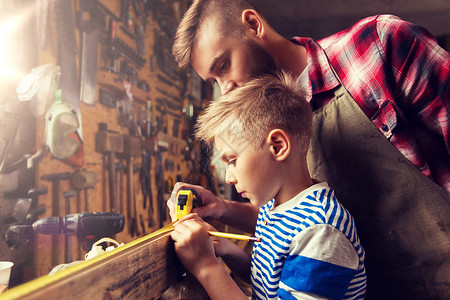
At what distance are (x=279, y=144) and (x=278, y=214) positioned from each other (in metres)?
0.18

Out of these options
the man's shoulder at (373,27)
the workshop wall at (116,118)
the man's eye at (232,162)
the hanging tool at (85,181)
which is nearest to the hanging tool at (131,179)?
the workshop wall at (116,118)

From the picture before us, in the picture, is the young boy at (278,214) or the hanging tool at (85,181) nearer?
the young boy at (278,214)

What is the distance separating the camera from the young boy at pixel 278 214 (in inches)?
25.6

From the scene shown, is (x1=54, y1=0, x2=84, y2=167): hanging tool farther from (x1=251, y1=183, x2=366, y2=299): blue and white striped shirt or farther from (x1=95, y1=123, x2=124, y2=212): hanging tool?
(x1=251, y1=183, x2=366, y2=299): blue and white striped shirt

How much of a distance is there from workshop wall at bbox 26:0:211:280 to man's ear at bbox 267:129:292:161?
91 cm

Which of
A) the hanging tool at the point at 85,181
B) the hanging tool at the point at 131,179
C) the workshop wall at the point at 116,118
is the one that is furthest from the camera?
the hanging tool at the point at 131,179

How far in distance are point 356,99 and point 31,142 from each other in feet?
3.75

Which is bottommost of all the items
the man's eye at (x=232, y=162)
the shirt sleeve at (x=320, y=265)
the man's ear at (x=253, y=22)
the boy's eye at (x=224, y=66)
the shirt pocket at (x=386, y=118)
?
the shirt sleeve at (x=320, y=265)

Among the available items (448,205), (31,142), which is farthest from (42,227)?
(448,205)

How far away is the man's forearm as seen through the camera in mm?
1092

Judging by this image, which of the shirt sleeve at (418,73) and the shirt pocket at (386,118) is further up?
the shirt sleeve at (418,73)

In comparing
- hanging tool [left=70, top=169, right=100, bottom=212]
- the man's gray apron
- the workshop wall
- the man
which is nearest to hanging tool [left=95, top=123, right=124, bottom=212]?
the workshop wall

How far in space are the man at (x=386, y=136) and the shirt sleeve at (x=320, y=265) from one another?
0.32 m

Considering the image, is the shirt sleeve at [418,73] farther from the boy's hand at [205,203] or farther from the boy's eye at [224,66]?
the boy's hand at [205,203]
